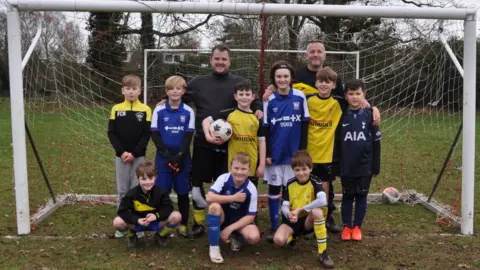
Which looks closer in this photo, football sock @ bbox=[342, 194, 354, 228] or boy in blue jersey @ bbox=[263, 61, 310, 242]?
boy in blue jersey @ bbox=[263, 61, 310, 242]

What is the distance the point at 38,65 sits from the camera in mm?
6113

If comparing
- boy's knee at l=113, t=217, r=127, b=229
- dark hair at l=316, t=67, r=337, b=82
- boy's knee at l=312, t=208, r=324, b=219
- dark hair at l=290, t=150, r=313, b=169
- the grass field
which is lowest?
the grass field

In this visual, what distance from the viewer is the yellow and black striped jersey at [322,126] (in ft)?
15.2

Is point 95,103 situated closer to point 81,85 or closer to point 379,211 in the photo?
point 81,85

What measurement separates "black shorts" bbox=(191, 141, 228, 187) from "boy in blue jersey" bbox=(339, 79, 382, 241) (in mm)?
1184

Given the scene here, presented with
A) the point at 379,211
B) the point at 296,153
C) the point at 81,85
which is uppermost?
the point at 81,85

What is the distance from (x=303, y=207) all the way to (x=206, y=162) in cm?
109

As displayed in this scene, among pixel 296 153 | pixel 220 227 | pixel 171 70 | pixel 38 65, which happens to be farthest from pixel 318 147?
pixel 171 70

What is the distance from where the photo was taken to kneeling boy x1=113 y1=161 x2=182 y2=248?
429 centimetres

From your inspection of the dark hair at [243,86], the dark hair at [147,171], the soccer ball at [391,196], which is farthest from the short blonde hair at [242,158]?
the soccer ball at [391,196]

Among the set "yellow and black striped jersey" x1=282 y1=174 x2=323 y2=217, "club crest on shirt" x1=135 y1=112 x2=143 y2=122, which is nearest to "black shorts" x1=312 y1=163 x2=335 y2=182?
"yellow and black striped jersey" x1=282 y1=174 x2=323 y2=217

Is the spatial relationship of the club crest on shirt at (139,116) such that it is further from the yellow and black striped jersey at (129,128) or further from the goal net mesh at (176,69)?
the goal net mesh at (176,69)

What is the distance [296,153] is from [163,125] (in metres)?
1.31

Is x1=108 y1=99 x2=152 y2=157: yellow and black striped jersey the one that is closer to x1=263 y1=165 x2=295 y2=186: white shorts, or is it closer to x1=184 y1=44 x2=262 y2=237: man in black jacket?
x1=184 y1=44 x2=262 y2=237: man in black jacket
